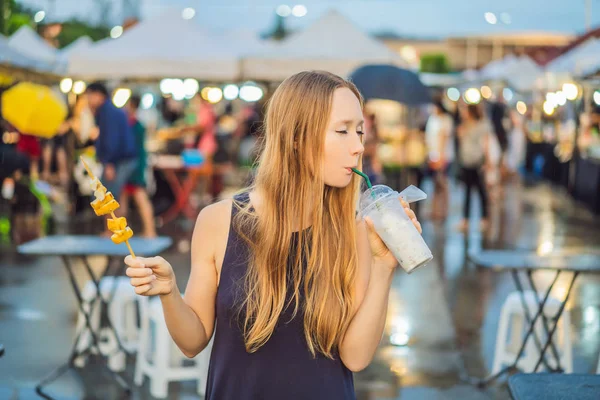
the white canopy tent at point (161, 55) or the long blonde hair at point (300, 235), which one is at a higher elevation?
the white canopy tent at point (161, 55)

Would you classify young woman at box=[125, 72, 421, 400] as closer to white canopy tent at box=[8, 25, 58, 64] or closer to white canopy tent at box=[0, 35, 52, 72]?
white canopy tent at box=[0, 35, 52, 72]

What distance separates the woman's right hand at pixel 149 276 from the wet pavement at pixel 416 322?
3529mm

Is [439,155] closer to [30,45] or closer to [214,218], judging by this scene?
[30,45]

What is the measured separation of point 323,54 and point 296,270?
11.7 metres

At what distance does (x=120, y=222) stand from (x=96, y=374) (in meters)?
4.08

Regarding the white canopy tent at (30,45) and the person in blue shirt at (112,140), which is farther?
the white canopy tent at (30,45)

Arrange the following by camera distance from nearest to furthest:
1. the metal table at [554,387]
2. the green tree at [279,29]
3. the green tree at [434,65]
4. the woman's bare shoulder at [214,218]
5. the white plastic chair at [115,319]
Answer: the woman's bare shoulder at [214,218] < the metal table at [554,387] < the white plastic chair at [115,319] < the green tree at [434,65] < the green tree at [279,29]

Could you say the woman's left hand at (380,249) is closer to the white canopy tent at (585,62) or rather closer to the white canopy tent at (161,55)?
the white canopy tent at (161,55)

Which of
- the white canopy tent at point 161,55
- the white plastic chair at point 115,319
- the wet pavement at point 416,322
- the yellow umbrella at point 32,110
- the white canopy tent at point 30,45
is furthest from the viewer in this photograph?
the white canopy tent at point 30,45

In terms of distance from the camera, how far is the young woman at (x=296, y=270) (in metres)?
2.50

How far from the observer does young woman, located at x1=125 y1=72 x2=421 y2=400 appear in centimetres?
250

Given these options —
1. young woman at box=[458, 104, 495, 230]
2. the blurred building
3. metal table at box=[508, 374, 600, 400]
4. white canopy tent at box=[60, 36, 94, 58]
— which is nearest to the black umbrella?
young woman at box=[458, 104, 495, 230]

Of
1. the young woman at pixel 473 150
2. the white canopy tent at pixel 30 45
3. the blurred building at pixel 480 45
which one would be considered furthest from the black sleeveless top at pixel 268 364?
the blurred building at pixel 480 45

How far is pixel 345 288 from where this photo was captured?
2.57 meters
